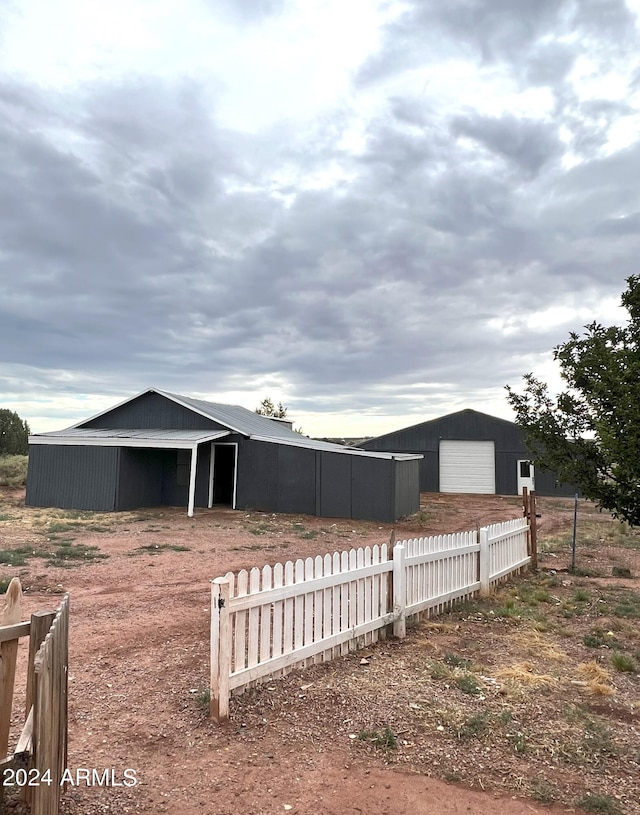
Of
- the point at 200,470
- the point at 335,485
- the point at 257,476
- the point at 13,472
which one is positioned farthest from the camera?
the point at 13,472

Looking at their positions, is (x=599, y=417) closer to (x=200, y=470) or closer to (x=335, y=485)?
(x=335, y=485)

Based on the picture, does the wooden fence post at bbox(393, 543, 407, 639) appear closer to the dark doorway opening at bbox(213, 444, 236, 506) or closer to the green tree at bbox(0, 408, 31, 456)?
the dark doorway opening at bbox(213, 444, 236, 506)

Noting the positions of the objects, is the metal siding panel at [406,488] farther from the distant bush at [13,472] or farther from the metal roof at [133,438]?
the distant bush at [13,472]

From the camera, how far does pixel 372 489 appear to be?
1667cm

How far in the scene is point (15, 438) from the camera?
35281mm

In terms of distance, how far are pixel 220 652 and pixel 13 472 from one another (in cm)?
2663

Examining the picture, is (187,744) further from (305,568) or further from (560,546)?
(560,546)

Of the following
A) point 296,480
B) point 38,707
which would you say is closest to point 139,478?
point 296,480

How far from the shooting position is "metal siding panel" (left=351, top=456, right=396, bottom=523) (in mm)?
16328

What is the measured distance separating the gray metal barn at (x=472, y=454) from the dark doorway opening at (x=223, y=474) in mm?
12801

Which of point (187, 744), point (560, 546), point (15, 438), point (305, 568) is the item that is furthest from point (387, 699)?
point (15, 438)

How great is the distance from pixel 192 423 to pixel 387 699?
54.0ft

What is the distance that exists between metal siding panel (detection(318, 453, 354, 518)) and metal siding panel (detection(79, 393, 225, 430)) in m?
4.80

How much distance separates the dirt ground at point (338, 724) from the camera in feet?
9.55
